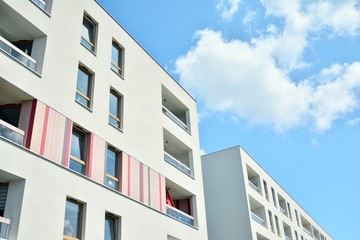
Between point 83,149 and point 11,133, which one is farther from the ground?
point 83,149

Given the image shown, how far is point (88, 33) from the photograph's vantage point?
59.7 ft

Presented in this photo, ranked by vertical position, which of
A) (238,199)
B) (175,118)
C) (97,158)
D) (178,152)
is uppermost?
(175,118)

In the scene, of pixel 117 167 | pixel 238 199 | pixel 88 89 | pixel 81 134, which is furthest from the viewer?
pixel 238 199

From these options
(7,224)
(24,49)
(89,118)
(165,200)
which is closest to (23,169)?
(7,224)

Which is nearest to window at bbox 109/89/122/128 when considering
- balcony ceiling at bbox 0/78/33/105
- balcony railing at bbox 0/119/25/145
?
balcony ceiling at bbox 0/78/33/105

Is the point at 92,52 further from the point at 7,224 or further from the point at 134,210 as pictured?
the point at 7,224

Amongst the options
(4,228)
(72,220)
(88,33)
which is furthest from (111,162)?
(4,228)

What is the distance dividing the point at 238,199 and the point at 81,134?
17.4 m

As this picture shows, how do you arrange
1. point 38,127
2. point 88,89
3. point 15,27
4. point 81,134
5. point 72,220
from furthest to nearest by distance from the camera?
point 88,89 → point 81,134 → point 15,27 → point 72,220 → point 38,127

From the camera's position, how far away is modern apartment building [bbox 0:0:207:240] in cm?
1238

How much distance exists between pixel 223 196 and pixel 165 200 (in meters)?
12.1

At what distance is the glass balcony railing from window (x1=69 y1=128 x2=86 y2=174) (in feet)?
9.70

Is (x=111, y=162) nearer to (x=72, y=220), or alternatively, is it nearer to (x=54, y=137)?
(x=54, y=137)

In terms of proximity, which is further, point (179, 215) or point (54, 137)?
point (179, 215)
